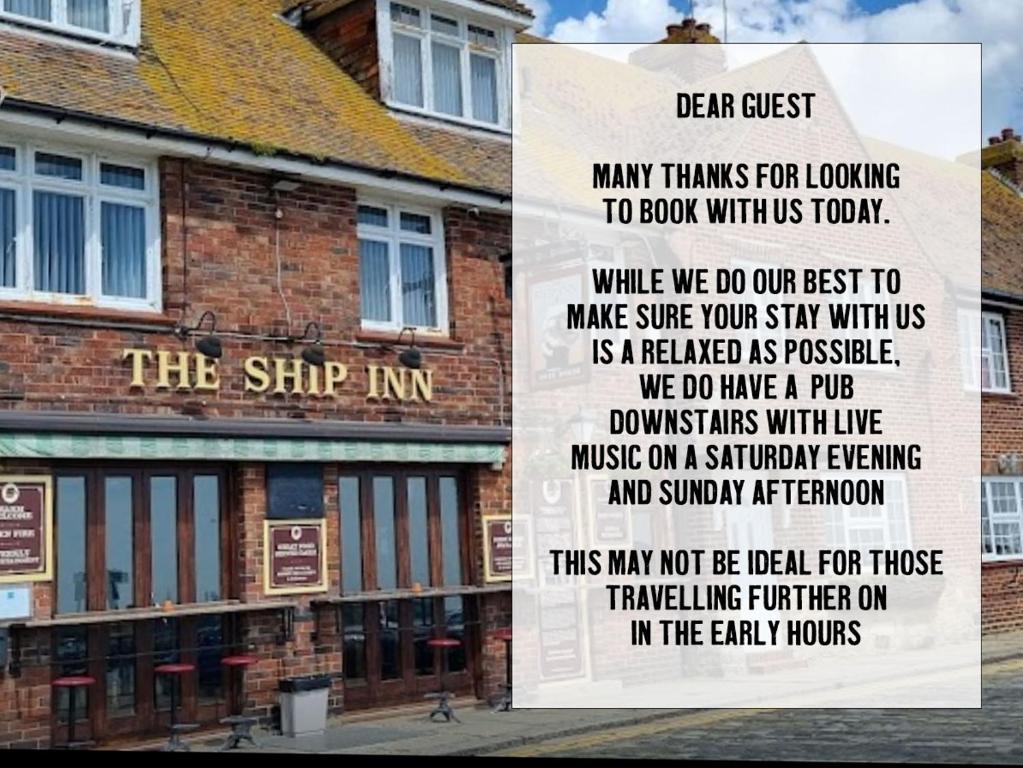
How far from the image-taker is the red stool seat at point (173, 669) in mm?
11219

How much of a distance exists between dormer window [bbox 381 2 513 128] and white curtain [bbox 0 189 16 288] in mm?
5026

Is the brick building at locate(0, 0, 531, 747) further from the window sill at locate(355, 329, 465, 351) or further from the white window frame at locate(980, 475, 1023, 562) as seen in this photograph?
the white window frame at locate(980, 475, 1023, 562)

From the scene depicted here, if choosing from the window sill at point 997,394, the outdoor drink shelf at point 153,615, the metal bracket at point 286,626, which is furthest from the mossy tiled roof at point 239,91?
the window sill at point 997,394

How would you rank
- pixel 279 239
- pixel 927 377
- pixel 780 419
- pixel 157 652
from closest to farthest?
1. pixel 157 652
2. pixel 279 239
3. pixel 780 419
4. pixel 927 377

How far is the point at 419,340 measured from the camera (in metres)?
14.0

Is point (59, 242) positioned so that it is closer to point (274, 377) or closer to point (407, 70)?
point (274, 377)

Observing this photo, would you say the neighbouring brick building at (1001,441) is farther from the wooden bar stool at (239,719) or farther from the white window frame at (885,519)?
the wooden bar stool at (239,719)

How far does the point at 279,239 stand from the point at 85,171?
197 cm

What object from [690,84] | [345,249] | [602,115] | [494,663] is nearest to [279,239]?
[345,249]

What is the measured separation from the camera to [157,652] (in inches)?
455

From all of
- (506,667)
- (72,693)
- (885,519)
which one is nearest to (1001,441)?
(885,519)

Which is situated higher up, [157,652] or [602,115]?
[602,115]

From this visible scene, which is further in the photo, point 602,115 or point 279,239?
point 602,115

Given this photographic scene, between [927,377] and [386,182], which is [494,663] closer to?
[386,182]
